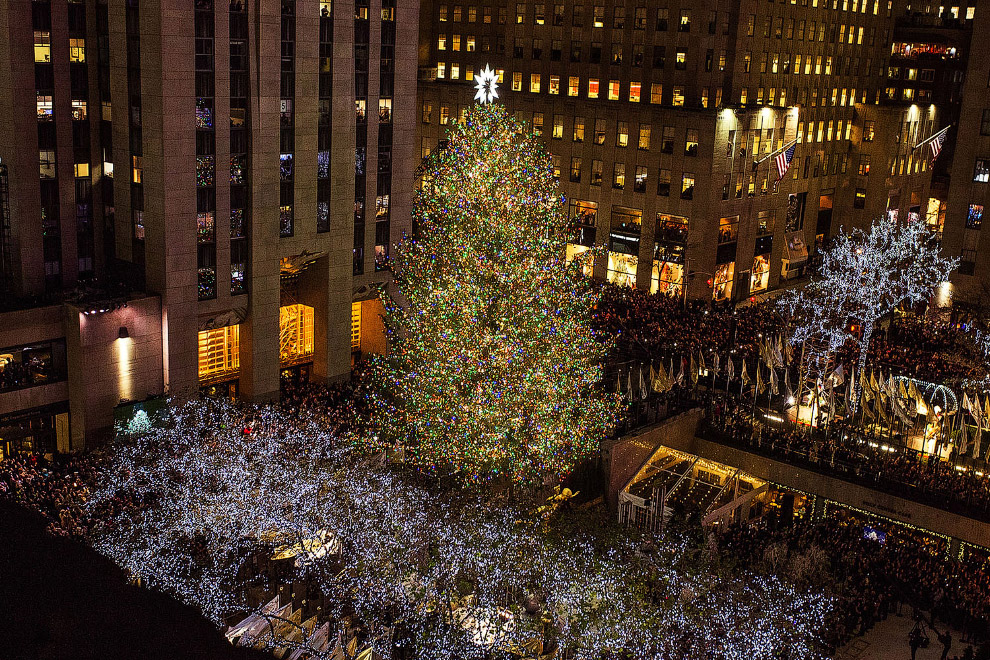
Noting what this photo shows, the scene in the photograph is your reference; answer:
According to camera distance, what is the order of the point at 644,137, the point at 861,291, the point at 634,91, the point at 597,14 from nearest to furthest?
the point at 861,291, the point at 644,137, the point at 634,91, the point at 597,14

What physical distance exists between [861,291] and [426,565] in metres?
42.9

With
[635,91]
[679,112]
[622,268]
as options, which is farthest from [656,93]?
[622,268]

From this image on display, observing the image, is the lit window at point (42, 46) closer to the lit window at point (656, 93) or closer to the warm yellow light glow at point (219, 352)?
the warm yellow light glow at point (219, 352)

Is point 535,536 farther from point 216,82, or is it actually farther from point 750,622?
point 216,82

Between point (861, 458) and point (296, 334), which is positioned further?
point (296, 334)

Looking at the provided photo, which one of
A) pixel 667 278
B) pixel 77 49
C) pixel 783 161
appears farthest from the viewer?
pixel 667 278

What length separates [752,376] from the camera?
2090 inches

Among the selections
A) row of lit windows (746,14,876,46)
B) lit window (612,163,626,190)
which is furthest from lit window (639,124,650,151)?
row of lit windows (746,14,876,46)

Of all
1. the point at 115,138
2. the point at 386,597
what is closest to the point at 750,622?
the point at 386,597

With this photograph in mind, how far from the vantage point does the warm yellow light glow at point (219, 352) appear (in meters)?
47.3

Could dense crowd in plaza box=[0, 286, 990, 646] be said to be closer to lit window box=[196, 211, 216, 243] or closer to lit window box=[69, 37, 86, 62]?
lit window box=[196, 211, 216, 243]

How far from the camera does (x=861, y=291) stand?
63188 mm

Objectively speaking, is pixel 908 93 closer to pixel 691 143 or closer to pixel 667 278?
pixel 691 143

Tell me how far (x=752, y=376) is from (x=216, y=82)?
3120 cm
